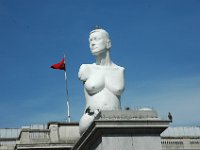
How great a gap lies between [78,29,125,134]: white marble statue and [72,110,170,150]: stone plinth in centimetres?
244

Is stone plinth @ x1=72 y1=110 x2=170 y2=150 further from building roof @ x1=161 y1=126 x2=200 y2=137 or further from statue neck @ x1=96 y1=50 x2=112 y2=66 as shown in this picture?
building roof @ x1=161 y1=126 x2=200 y2=137

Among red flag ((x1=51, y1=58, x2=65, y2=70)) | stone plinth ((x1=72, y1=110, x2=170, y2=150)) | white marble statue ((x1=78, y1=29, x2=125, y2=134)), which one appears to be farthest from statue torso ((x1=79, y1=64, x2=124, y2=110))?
red flag ((x1=51, y1=58, x2=65, y2=70))

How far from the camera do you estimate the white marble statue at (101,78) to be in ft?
63.3

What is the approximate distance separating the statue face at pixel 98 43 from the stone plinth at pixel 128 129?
4.59 metres

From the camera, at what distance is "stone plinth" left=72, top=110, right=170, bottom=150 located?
1598cm

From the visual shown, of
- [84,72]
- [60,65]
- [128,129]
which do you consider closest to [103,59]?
[84,72]

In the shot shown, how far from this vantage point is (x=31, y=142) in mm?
35688

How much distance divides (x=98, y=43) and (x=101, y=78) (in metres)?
1.59

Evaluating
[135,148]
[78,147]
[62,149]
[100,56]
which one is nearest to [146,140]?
[135,148]

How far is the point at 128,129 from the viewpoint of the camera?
52.9ft

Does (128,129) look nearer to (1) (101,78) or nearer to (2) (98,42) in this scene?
(1) (101,78)

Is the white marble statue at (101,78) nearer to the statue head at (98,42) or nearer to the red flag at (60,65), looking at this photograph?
the statue head at (98,42)

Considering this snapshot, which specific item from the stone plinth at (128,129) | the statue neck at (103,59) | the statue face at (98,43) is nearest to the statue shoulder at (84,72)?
the statue neck at (103,59)

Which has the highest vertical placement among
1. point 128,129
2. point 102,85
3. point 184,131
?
point 184,131
